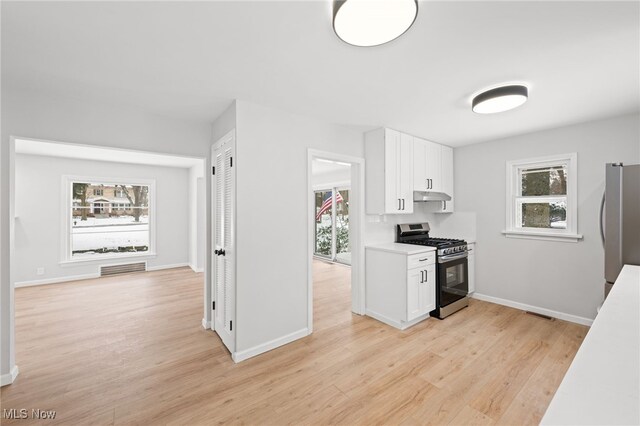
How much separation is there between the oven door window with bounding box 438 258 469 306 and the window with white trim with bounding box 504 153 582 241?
86 centimetres

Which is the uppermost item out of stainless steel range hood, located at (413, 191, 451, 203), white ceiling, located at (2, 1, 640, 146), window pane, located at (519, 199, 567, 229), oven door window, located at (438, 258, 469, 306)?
white ceiling, located at (2, 1, 640, 146)

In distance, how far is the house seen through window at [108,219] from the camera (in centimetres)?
540

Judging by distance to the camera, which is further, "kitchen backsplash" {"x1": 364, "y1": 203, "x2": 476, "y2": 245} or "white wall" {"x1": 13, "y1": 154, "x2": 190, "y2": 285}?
"white wall" {"x1": 13, "y1": 154, "x2": 190, "y2": 285}

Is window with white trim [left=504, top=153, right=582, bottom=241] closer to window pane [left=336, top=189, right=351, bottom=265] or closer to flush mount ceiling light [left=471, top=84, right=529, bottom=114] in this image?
flush mount ceiling light [left=471, top=84, right=529, bottom=114]

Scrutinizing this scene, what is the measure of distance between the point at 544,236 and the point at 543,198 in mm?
535

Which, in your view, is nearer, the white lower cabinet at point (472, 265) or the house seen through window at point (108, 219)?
the white lower cabinet at point (472, 265)

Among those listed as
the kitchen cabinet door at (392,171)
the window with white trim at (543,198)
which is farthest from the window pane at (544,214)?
the kitchen cabinet door at (392,171)

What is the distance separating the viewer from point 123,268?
223 inches

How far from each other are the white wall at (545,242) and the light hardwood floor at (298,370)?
392 mm

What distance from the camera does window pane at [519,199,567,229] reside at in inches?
136

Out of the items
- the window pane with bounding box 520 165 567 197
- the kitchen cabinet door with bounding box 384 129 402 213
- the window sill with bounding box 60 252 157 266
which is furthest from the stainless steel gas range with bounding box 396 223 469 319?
the window sill with bounding box 60 252 157 266

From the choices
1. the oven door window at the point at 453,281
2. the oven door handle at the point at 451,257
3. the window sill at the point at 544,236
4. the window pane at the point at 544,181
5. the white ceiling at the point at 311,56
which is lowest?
the oven door window at the point at 453,281

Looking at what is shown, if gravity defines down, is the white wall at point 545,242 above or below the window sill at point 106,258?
above

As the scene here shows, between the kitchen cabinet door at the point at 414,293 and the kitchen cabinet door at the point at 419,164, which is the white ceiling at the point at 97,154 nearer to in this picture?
the kitchen cabinet door at the point at 419,164
